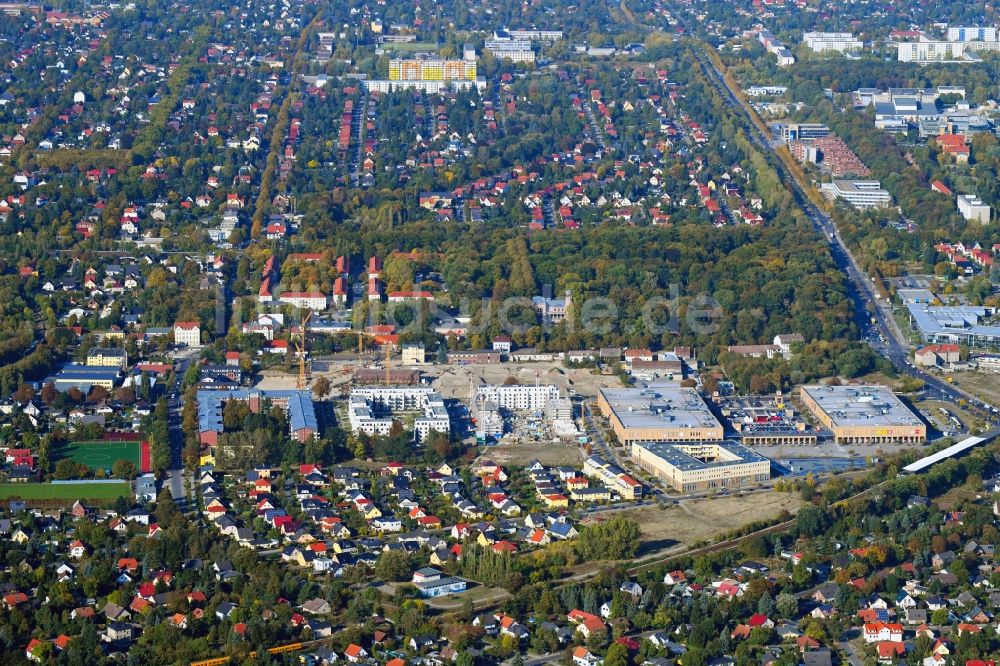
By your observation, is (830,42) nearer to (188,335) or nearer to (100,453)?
(188,335)

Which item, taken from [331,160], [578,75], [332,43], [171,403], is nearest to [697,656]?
[171,403]

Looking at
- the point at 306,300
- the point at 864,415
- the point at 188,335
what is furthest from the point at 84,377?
the point at 864,415

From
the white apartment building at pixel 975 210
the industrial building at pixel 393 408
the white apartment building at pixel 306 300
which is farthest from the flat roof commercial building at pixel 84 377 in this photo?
the white apartment building at pixel 975 210

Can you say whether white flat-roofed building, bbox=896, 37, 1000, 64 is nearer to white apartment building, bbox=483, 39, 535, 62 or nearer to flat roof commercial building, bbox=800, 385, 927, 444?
white apartment building, bbox=483, 39, 535, 62

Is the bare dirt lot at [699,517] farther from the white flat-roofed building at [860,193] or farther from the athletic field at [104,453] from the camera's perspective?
the white flat-roofed building at [860,193]

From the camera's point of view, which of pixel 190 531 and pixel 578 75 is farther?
pixel 578 75

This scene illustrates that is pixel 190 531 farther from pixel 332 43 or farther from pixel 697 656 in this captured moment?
pixel 332 43
